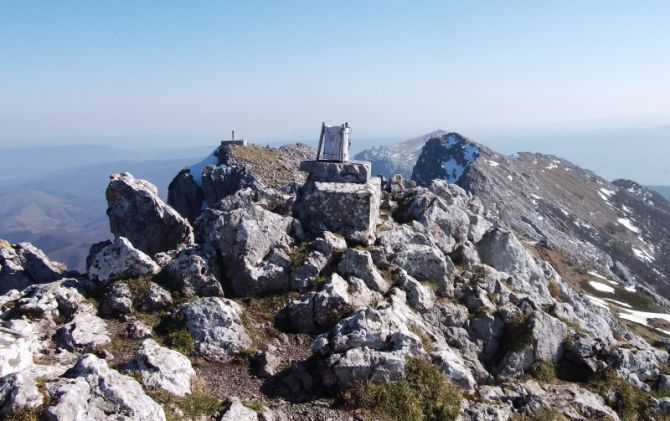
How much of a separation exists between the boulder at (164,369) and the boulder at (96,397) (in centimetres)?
115

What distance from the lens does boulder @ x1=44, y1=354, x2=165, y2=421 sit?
39.7ft

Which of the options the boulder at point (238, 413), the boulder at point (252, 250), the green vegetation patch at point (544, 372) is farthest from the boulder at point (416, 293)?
the boulder at point (238, 413)

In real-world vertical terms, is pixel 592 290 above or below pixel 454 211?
below

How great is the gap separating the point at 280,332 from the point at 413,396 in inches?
243

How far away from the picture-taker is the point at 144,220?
27.7 metres

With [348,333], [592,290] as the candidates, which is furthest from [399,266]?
[592,290]

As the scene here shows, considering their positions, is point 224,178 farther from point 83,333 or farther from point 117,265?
point 83,333

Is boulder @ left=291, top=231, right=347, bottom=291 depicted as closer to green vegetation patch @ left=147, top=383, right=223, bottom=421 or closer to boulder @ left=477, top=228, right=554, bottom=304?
green vegetation patch @ left=147, top=383, right=223, bottom=421

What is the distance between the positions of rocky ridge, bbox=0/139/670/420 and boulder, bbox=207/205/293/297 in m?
0.07

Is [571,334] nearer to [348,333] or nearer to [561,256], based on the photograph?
[348,333]

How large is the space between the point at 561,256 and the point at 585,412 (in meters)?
126

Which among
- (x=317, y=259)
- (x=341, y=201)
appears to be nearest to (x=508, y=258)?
(x=341, y=201)

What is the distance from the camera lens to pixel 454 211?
3114 centimetres

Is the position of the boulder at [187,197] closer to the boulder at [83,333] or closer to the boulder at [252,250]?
the boulder at [252,250]
